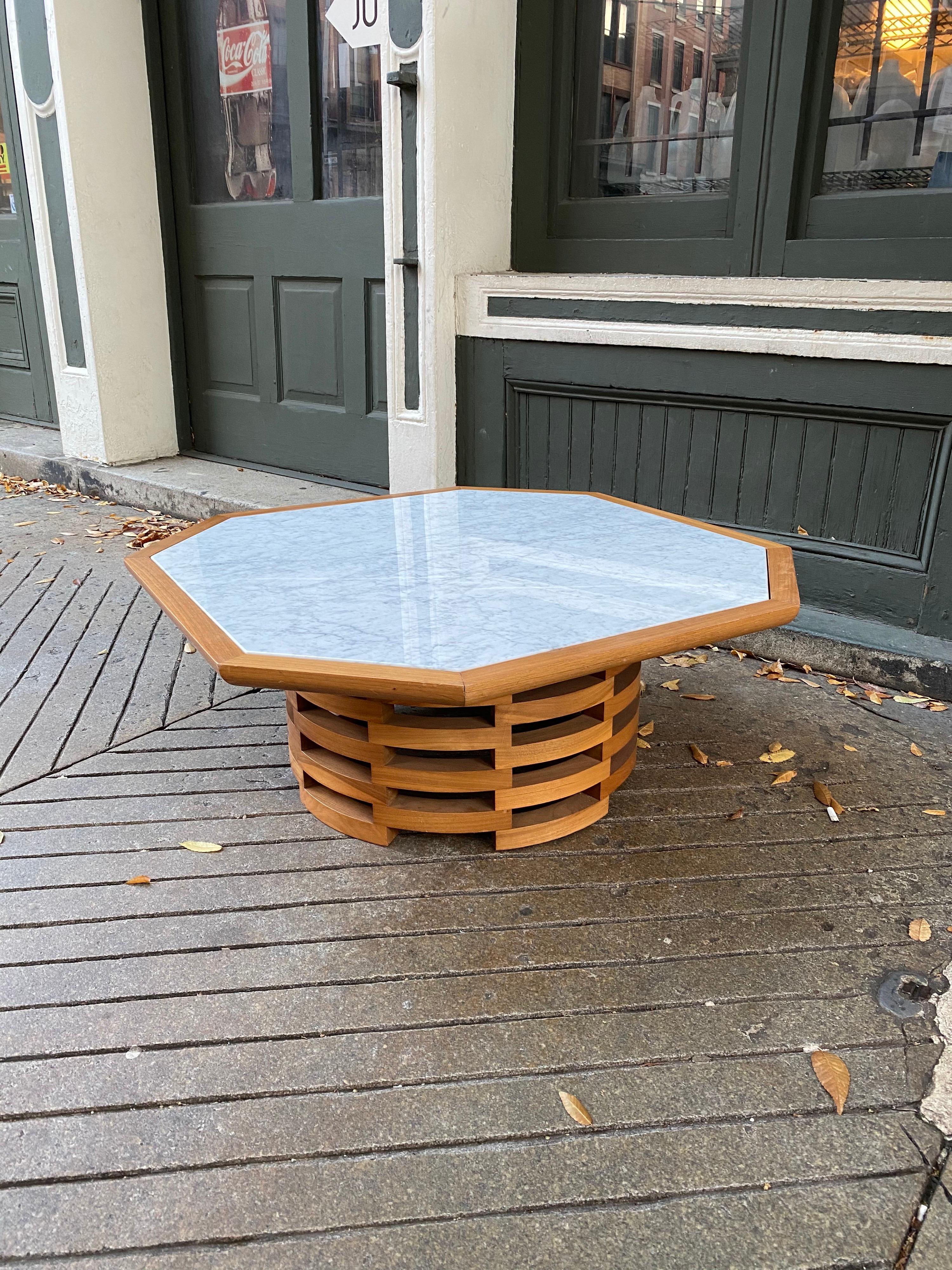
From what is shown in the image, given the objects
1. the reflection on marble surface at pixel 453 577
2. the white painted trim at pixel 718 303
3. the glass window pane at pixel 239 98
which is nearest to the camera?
the reflection on marble surface at pixel 453 577

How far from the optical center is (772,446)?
3.36 meters

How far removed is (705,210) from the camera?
3559 millimetres

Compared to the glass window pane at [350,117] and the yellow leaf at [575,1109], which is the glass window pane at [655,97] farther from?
the yellow leaf at [575,1109]

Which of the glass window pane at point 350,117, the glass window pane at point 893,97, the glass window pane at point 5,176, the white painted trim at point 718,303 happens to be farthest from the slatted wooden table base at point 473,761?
the glass window pane at point 5,176

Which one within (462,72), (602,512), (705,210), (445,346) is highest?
(462,72)

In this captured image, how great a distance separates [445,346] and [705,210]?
1.16 metres

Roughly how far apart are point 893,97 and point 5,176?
571 cm

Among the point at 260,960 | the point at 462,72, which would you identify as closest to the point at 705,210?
the point at 462,72

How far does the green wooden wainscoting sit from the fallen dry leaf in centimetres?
84

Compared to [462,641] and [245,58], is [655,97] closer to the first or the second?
[245,58]

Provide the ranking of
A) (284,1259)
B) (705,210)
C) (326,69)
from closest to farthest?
(284,1259)
(705,210)
(326,69)

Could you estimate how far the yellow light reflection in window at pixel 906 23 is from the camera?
3.04m

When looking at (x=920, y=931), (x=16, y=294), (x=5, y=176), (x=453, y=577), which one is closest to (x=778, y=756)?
(x=920, y=931)

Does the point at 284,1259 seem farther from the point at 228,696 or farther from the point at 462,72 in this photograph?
the point at 462,72
